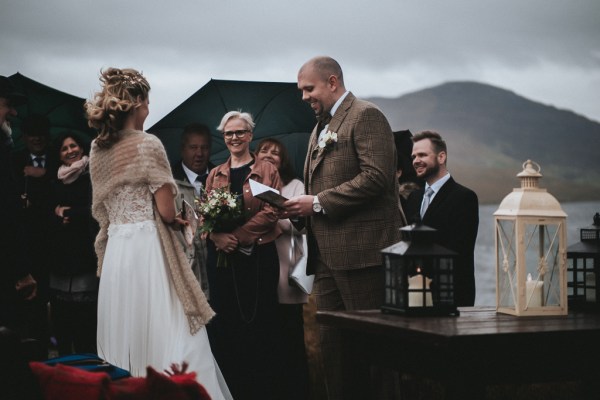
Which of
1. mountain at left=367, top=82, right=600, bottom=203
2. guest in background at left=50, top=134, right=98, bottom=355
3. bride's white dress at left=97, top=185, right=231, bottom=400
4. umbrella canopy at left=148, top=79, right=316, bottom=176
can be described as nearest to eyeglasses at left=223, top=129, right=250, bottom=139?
guest in background at left=50, top=134, right=98, bottom=355

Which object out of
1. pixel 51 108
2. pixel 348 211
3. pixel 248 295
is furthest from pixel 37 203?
pixel 348 211

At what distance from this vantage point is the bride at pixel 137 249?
→ 4.21 m

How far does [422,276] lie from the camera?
2754 mm

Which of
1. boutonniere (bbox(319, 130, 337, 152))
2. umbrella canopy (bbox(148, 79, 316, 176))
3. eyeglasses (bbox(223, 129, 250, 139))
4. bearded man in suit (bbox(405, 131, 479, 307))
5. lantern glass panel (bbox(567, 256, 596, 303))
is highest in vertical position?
umbrella canopy (bbox(148, 79, 316, 176))

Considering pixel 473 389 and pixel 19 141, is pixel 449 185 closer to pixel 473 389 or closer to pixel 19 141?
pixel 473 389

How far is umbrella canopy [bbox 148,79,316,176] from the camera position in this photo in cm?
682

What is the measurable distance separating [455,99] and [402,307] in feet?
34.4

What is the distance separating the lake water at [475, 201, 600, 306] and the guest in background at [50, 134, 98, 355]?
3.71 meters

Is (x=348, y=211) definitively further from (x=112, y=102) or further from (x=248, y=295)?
(x=248, y=295)

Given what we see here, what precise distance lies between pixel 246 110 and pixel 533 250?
4.37m

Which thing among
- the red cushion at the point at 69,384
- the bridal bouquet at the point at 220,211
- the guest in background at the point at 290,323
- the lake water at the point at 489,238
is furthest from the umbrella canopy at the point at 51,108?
the red cushion at the point at 69,384

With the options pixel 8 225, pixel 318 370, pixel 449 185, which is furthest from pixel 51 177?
pixel 449 185

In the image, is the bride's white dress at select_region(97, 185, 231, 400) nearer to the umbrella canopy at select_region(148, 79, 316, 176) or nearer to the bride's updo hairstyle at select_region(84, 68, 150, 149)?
the bride's updo hairstyle at select_region(84, 68, 150, 149)

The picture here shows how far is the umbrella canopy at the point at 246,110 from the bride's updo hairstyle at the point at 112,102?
8.11 ft
